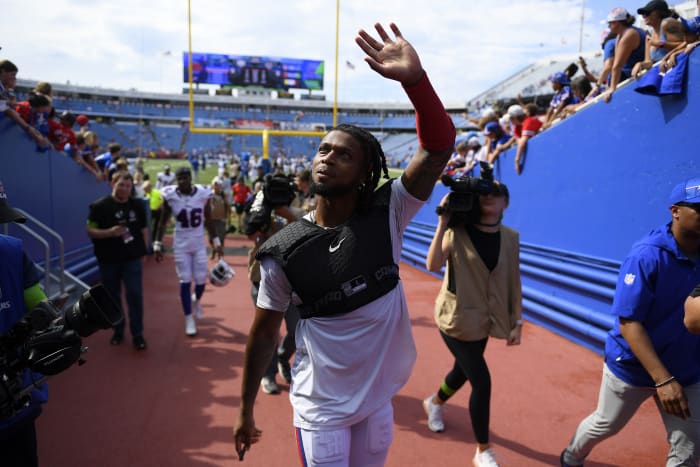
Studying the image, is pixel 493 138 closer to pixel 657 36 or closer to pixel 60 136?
pixel 657 36

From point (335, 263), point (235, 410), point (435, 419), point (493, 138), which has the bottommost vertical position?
point (235, 410)

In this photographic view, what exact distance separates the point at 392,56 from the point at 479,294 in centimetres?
184

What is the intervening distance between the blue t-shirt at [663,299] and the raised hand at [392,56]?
1.53 meters

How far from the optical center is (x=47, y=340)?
4.79 feet

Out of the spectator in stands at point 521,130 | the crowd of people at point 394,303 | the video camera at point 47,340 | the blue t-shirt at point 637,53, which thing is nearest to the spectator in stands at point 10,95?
the crowd of people at point 394,303

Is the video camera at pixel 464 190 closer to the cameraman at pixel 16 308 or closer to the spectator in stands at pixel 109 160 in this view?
the cameraman at pixel 16 308

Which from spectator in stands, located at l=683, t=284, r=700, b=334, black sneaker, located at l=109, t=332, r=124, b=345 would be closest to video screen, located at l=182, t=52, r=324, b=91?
black sneaker, located at l=109, t=332, r=124, b=345

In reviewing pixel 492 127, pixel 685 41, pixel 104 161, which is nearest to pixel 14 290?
pixel 685 41

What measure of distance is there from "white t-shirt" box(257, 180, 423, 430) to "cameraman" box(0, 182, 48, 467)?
993 millimetres

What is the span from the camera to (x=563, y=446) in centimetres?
329

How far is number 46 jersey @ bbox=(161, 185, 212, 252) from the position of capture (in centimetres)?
540

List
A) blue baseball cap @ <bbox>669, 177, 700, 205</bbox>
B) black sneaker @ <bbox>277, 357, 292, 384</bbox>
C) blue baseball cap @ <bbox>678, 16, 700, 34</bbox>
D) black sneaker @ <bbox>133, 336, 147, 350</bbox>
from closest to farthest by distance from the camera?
blue baseball cap @ <bbox>669, 177, 700, 205</bbox> → black sneaker @ <bbox>277, 357, 292, 384</bbox> → blue baseball cap @ <bbox>678, 16, 700, 34</bbox> → black sneaker @ <bbox>133, 336, 147, 350</bbox>

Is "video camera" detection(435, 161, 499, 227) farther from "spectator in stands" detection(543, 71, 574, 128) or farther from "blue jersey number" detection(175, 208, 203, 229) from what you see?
"spectator in stands" detection(543, 71, 574, 128)

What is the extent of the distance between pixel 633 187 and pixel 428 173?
421cm
